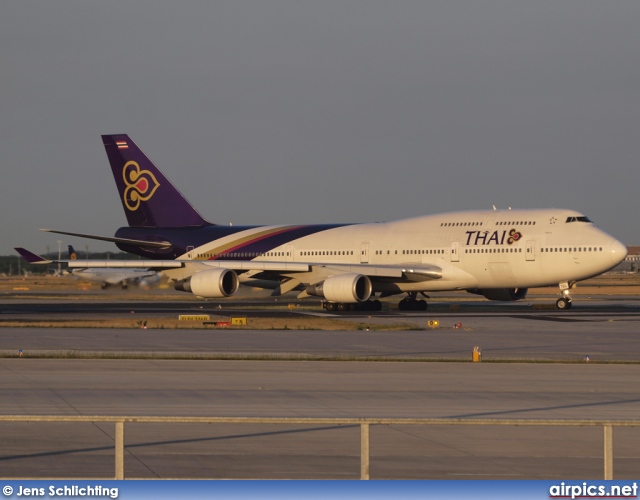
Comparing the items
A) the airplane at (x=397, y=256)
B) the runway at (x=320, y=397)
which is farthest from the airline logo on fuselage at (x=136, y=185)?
the runway at (x=320, y=397)

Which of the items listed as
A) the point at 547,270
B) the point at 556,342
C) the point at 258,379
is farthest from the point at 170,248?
the point at 258,379

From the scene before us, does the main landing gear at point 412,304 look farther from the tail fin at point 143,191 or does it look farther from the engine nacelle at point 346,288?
the tail fin at point 143,191

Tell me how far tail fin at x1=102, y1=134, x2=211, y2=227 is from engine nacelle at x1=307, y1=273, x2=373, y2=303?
15.0m

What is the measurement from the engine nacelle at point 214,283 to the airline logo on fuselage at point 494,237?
11.7 meters

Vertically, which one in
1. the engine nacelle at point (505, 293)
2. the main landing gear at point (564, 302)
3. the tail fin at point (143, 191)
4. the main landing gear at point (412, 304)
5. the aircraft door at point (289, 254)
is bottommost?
the main landing gear at point (564, 302)

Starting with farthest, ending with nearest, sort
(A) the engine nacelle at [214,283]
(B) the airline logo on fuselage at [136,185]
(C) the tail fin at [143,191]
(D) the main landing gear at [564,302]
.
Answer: (B) the airline logo on fuselage at [136,185] → (C) the tail fin at [143,191] → (A) the engine nacelle at [214,283] → (D) the main landing gear at [564,302]

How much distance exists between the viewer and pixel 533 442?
1335 centimetres

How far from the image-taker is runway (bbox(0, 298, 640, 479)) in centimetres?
1198

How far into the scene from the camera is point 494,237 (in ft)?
168

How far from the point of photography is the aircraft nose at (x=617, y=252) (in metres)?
49.2

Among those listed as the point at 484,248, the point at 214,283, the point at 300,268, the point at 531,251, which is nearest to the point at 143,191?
the point at 214,283

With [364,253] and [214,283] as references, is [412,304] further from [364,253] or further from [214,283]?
[214,283]

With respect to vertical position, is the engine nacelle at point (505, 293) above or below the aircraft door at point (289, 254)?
below

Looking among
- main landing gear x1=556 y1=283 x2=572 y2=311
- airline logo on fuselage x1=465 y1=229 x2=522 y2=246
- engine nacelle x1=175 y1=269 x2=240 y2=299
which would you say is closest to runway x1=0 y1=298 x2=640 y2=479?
main landing gear x1=556 y1=283 x2=572 y2=311
